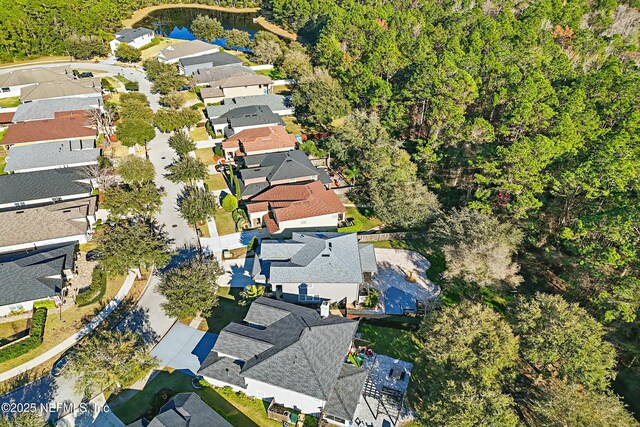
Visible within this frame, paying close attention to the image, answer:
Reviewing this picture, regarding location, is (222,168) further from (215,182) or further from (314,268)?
(314,268)

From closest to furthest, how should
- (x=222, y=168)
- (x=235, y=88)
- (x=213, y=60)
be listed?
(x=222, y=168), (x=235, y=88), (x=213, y=60)

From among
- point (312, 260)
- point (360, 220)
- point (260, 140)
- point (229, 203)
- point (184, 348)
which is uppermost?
point (260, 140)

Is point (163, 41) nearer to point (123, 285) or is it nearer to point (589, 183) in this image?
point (123, 285)

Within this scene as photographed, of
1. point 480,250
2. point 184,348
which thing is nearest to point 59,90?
A: point 184,348

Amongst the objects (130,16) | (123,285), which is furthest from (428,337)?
(130,16)

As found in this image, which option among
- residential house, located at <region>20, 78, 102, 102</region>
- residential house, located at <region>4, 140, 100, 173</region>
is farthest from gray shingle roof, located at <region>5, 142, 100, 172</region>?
residential house, located at <region>20, 78, 102, 102</region>

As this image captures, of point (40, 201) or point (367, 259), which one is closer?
point (367, 259)
